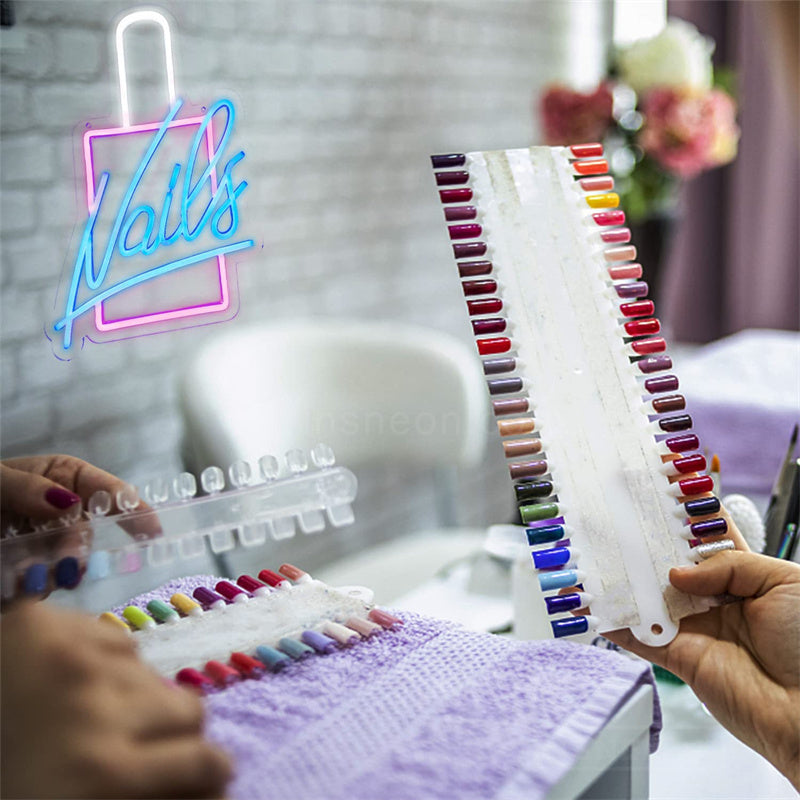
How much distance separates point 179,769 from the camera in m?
0.28

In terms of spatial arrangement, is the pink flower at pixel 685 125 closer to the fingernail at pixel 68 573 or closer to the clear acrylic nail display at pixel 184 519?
the clear acrylic nail display at pixel 184 519

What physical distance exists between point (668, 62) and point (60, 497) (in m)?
1.46

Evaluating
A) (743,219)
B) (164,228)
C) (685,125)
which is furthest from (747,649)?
(743,219)

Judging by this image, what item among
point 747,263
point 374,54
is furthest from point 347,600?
point 747,263

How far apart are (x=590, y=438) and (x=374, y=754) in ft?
0.78

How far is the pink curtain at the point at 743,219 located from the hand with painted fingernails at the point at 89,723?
1890 mm

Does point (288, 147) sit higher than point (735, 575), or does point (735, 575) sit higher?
point (288, 147)

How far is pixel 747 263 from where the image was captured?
2094mm

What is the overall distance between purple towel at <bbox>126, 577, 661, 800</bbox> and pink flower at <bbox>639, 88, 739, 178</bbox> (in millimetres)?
1348

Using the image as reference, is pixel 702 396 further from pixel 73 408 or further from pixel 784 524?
pixel 73 408

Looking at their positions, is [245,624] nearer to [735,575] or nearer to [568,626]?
[568,626]

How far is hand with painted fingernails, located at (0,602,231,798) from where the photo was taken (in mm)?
272

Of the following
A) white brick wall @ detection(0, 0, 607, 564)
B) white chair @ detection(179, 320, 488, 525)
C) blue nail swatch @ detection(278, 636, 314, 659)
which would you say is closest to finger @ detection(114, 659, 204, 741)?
blue nail swatch @ detection(278, 636, 314, 659)

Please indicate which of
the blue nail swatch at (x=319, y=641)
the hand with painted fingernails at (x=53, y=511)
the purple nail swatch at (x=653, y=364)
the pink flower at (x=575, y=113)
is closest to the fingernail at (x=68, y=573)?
the hand with painted fingernails at (x=53, y=511)
